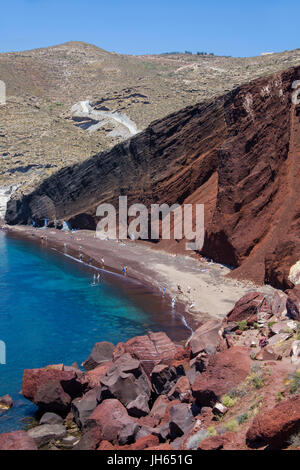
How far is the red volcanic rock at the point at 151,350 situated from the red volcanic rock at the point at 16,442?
5235 millimetres

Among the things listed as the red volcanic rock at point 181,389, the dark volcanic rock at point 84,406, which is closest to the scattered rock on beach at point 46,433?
the dark volcanic rock at point 84,406

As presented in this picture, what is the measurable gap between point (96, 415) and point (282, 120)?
2802cm

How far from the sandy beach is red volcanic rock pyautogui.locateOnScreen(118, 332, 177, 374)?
7.93 m

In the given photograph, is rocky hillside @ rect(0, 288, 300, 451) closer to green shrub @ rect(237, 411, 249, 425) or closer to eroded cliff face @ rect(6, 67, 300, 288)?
green shrub @ rect(237, 411, 249, 425)

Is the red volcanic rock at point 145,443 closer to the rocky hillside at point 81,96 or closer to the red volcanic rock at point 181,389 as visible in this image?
the red volcanic rock at point 181,389

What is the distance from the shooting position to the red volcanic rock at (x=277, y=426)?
8.27 m

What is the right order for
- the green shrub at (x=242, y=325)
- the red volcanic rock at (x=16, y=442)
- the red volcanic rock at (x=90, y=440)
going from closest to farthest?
the red volcanic rock at (x=16, y=442) → the red volcanic rock at (x=90, y=440) → the green shrub at (x=242, y=325)

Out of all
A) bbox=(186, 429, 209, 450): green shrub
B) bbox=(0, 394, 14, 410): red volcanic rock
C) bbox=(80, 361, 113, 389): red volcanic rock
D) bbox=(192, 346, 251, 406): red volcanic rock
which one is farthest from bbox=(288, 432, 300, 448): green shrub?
bbox=(0, 394, 14, 410): red volcanic rock

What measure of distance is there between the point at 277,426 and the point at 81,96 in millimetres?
128521

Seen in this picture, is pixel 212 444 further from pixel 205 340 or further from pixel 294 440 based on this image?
pixel 205 340

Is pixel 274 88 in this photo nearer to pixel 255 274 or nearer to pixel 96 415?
pixel 255 274

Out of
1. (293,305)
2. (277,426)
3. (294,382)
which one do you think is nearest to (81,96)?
(293,305)

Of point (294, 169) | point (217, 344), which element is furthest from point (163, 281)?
point (217, 344)

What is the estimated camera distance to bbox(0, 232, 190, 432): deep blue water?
68.5 feet
